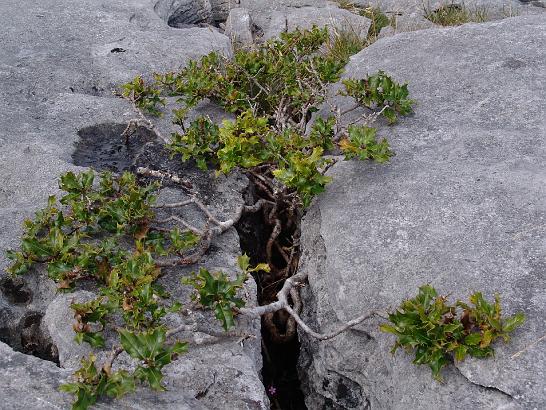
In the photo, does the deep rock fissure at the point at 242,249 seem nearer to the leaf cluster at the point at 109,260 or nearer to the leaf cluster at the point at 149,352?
the leaf cluster at the point at 109,260

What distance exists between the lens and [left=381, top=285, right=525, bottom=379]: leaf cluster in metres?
2.44

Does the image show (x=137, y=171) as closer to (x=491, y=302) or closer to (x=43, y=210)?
(x=43, y=210)

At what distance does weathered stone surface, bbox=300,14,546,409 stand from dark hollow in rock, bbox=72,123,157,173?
1312 millimetres

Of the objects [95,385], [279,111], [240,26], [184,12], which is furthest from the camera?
[240,26]

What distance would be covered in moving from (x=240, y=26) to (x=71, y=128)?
13.0 ft

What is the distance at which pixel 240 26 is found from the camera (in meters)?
7.79

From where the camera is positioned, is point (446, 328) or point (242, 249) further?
point (242, 249)

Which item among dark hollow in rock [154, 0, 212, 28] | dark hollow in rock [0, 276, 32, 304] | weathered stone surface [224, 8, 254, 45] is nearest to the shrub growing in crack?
dark hollow in rock [0, 276, 32, 304]

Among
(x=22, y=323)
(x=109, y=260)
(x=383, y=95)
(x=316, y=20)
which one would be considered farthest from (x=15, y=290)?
(x=316, y=20)

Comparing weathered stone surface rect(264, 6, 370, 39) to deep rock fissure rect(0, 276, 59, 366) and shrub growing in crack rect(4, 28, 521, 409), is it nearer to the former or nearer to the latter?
shrub growing in crack rect(4, 28, 521, 409)

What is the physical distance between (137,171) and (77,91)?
1.41 meters

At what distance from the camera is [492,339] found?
2457 millimetres

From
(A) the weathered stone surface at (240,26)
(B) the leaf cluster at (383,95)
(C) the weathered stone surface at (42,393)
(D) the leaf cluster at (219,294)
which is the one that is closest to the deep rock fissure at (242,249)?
(C) the weathered stone surface at (42,393)

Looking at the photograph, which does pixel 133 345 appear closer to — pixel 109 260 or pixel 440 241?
pixel 109 260
